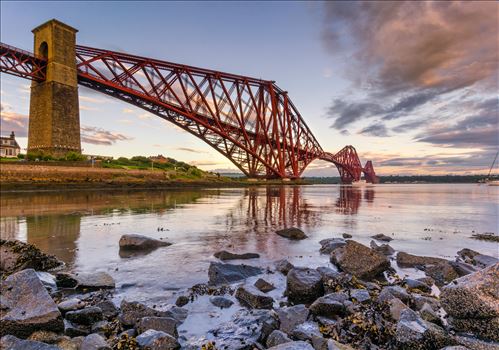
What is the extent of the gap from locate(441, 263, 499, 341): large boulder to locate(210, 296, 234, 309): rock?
3315 mm

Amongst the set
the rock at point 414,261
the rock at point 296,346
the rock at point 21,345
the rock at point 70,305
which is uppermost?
the rock at point 21,345

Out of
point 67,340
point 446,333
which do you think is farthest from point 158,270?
point 446,333

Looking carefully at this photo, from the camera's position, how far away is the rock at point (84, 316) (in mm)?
4441

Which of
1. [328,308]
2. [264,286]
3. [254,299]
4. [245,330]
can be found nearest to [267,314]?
[245,330]

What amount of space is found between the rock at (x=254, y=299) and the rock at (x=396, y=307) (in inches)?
75.6

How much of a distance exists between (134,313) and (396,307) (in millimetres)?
3964

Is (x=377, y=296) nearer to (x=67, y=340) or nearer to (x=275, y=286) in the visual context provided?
(x=275, y=286)

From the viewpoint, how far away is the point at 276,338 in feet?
12.7

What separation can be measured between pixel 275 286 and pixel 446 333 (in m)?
3.12

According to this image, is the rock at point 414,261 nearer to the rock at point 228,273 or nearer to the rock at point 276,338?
the rock at point 228,273

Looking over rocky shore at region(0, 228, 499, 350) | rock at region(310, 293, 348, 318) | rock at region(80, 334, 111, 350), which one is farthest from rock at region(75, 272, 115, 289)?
rock at region(310, 293, 348, 318)

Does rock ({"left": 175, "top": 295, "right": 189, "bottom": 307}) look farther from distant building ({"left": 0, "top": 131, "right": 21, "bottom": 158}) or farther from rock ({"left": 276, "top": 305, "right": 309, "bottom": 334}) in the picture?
distant building ({"left": 0, "top": 131, "right": 21, "bottom": 158})

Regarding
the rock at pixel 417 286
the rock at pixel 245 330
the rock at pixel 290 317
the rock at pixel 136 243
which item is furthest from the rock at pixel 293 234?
the rock at pixel 245 330

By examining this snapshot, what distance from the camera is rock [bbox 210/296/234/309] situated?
17.3 feet
